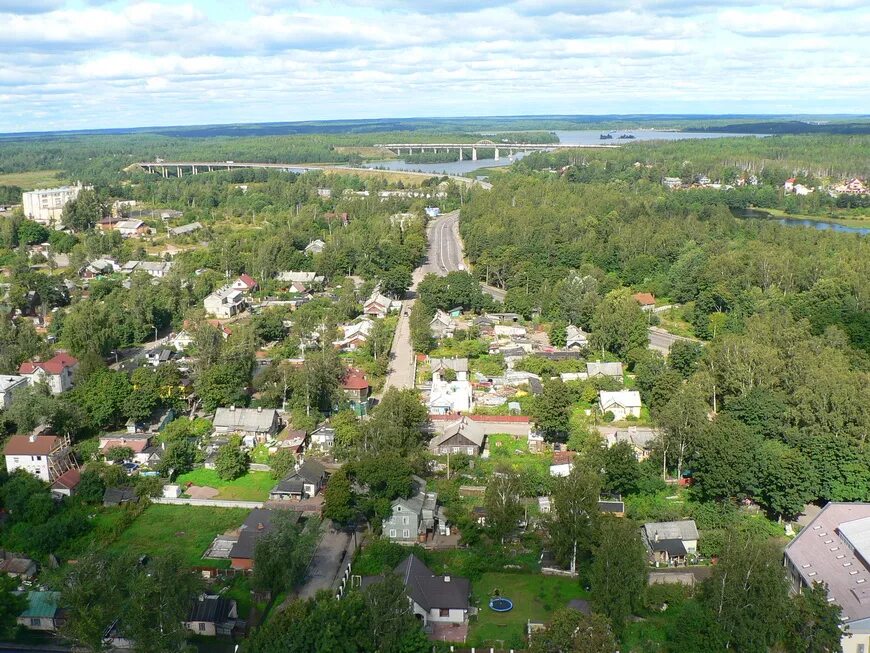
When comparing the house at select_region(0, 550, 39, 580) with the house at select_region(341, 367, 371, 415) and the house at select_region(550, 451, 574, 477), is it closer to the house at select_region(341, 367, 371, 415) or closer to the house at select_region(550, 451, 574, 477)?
the house at select_region(341, 367, 371, 415)

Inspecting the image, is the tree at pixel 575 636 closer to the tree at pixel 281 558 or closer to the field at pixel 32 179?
the tree at pixel 281 558

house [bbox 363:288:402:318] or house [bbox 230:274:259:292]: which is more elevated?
house [bbox 230:274:259:292]

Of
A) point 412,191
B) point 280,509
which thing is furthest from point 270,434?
point 412,191

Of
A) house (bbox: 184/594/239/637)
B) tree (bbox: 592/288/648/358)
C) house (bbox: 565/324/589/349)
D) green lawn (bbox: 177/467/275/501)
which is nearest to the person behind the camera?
house (bbox: 184/594/239/637)

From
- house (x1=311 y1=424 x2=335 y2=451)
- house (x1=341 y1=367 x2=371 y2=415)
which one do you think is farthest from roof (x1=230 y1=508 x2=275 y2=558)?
house (x1=341 y1=367 x2=371 y2=415)

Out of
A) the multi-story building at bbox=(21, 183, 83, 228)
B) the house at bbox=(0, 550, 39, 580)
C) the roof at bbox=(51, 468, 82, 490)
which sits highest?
the multi-story building at bbox=(21, 183, 83, 228)

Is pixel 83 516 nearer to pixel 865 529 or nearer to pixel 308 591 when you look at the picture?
pixel 308 591

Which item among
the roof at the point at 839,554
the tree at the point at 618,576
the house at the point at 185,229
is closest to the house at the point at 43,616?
the tree at the point at 618,576

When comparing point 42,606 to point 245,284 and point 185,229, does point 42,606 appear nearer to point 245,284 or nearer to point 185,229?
point 245,284
